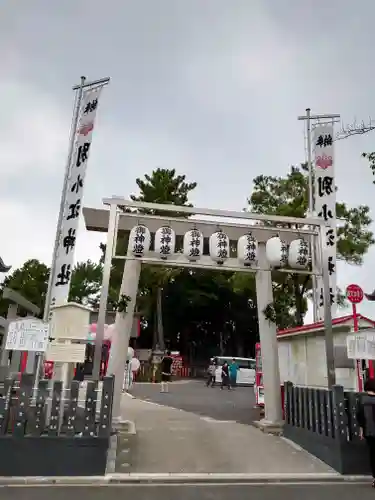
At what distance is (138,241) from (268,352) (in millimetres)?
3943

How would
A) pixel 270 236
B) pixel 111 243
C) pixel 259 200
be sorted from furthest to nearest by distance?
1. pixel 259 200
2. pixel 270 236
3. pixel 111 243

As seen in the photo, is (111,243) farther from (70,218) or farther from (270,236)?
(270,236)

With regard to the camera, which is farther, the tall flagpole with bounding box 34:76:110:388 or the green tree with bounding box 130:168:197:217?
the green tree with bounding box 130:168:197:217

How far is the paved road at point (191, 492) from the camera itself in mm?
5198

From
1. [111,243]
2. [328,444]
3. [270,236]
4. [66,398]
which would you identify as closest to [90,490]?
[66,398]

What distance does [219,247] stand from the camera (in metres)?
9.44

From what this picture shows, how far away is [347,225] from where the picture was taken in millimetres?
22141

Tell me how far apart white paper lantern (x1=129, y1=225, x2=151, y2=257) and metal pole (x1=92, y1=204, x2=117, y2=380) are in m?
0.49

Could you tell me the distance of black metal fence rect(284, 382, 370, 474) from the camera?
650cm

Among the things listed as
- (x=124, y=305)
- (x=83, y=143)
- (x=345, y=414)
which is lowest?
(x=345, y=414)

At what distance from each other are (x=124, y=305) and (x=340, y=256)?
1602 cm

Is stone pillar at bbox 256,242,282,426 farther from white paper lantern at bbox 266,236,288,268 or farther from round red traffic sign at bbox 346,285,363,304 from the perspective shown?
round red traffic sign at bbox 346,285,363,304

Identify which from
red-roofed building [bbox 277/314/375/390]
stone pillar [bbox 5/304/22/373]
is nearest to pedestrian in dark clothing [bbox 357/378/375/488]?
red-roofed building [bbox 277/314/375/390]

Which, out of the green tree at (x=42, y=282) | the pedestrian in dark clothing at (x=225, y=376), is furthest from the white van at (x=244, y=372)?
the green tree at (x=42, y=282)
